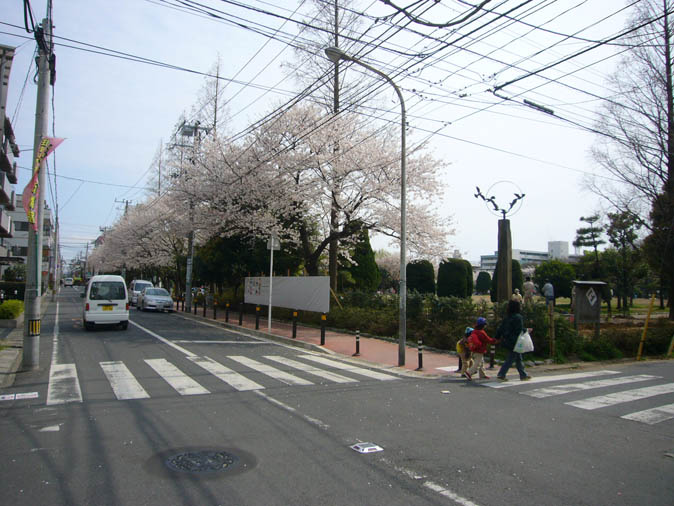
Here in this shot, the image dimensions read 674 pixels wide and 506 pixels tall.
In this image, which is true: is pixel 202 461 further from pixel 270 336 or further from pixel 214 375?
pixel 270 336

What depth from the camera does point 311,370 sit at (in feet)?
35.2

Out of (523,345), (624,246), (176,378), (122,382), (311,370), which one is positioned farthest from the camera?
(624,246)

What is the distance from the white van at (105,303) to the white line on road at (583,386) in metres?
14.3

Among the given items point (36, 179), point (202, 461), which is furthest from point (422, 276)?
point (202, 461)

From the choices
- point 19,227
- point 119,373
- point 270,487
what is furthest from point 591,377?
point 19,227

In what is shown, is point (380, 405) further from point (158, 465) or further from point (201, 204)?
point (201, 204)

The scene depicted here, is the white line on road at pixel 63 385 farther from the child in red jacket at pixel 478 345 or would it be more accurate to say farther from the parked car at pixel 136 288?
the parked car at pixel 136 288

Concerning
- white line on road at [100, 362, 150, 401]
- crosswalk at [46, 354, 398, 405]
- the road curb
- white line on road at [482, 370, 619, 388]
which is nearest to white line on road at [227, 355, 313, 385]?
crosswalk at [46, 354, 398, 405]

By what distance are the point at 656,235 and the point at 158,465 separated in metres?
26.8

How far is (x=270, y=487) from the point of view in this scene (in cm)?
430

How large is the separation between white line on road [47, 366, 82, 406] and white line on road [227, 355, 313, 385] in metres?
3.48

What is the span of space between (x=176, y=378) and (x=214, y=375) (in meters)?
0.74

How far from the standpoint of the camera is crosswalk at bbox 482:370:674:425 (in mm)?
7473

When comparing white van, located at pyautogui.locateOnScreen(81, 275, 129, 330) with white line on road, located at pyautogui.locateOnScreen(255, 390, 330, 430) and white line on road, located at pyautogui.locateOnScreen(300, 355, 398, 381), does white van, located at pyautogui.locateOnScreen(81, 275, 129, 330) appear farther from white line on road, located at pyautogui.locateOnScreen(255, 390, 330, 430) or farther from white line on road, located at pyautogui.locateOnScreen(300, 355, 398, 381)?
white line on road, located at pyautogui.locateOnScreen(255, 390, 330, 430)
